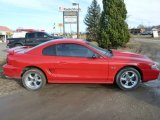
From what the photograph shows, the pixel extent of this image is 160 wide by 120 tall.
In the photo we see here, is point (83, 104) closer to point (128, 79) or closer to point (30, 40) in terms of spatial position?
point (128, 79)

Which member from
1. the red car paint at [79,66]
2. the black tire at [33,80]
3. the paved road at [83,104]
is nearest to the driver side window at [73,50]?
the red car paint at [79,66]

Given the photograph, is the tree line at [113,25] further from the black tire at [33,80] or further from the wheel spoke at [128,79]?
the black tire at [33,80]

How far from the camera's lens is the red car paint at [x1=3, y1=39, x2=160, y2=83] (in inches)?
300

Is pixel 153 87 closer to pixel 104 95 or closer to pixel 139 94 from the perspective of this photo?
pixel 139 94

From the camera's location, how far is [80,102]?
21.3 ft

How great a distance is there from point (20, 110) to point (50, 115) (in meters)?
0.80

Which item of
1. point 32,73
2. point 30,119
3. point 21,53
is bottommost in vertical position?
point 30,119

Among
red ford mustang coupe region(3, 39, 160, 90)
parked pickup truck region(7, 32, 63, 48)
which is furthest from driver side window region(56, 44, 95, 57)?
parked pickup truck region(7, 32, 63, 48)

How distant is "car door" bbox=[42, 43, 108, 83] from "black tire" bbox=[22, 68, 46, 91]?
0.34 metres

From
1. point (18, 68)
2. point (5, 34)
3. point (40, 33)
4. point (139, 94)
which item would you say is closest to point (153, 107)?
point (139, 94)

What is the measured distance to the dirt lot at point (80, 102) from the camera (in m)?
5.54

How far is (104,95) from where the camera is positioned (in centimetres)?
710

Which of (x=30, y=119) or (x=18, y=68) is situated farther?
(x=18, y=68)

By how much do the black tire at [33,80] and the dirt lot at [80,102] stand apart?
0.19 metres
